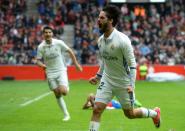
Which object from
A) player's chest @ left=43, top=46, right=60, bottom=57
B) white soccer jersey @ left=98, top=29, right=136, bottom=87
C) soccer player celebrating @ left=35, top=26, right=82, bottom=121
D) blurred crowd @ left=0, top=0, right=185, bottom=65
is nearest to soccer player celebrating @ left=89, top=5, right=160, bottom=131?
white soccer jersey @ left=98, top=29, right=136, bottom=87

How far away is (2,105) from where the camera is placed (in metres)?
21.0

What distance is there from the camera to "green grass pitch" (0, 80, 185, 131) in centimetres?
1493

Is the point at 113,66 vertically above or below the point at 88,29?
above

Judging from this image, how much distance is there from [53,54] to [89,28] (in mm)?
25264

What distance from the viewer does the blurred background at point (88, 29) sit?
38406mm

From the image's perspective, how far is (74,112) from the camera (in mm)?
18594

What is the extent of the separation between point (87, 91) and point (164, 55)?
39.0 feet

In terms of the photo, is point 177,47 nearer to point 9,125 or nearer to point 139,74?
point 139,74

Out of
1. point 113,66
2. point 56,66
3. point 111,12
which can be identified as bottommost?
point 56,66

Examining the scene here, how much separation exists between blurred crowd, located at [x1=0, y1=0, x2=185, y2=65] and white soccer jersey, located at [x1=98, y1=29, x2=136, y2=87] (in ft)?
84.5

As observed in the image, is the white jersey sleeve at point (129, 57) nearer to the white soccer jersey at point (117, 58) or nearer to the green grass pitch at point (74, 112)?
the white soccer jersey at point (117, 58)

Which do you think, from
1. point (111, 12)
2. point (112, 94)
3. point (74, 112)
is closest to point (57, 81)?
point (74, 112)

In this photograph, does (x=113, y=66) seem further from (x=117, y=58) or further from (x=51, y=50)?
(x=51, y=50)

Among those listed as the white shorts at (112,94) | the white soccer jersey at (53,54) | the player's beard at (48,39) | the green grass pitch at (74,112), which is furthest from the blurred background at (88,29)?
the white shorts at (112,94)
